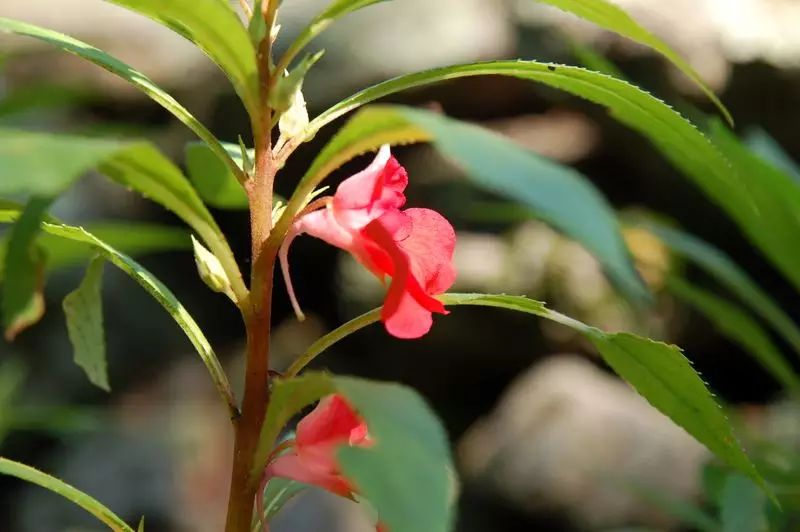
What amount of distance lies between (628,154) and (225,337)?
164 cm

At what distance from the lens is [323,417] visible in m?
0.44

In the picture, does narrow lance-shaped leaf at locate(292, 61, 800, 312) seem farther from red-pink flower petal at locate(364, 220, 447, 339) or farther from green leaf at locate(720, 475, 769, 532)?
green leaf at locate(720, 475, 769, 532)

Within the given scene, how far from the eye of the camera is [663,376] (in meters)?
0.49

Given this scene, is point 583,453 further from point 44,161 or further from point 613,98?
point 44,161

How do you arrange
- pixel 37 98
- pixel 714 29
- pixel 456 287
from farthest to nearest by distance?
1. pixel 714 29
2. pixel 456 287
3. pixel 37 98

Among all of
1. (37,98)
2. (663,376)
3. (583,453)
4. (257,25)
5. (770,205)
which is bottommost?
(663,376)

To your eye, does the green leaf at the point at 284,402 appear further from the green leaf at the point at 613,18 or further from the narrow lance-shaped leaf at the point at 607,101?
the green leaf at the point at 613,18

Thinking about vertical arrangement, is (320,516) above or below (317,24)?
above

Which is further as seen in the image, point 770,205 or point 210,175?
point 770,205

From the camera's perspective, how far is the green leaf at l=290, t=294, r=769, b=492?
47cm

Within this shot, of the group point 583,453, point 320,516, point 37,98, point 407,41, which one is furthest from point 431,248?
point 407,41

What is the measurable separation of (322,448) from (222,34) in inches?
7.4

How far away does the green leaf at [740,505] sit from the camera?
745 millimetres

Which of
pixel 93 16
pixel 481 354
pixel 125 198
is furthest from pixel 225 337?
pixel 93 16
